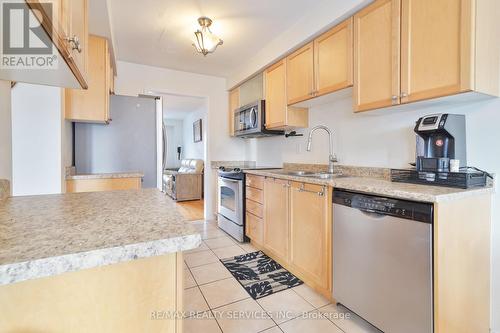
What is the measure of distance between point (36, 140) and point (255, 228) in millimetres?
2139

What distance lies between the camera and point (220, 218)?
3.58m

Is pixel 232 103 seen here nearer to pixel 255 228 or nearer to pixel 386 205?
pixel 255 228

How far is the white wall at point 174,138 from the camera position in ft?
28.1

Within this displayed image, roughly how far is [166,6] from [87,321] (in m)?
2.50

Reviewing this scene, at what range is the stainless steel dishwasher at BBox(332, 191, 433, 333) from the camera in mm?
1199

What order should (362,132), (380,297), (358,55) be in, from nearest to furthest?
1. (380,297)
2. (358,55)
3. (362,132)

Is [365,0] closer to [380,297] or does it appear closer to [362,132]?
[362,132]

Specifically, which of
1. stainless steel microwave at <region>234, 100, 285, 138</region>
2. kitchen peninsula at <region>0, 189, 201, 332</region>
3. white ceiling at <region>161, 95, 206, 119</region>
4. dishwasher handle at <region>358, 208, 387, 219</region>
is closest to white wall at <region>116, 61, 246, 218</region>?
stainless steel microwave at <region>234, 100, 285, 138</region>

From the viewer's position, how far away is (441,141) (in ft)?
4.96

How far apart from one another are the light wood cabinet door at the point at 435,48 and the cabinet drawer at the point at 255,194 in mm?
1610

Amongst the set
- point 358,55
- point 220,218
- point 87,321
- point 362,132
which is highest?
point 358,55

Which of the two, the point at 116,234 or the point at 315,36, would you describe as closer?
the point at 116,234

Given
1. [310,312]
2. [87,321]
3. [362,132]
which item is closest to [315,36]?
[362,132]

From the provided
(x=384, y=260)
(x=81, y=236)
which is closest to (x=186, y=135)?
(x=384, y=260)
